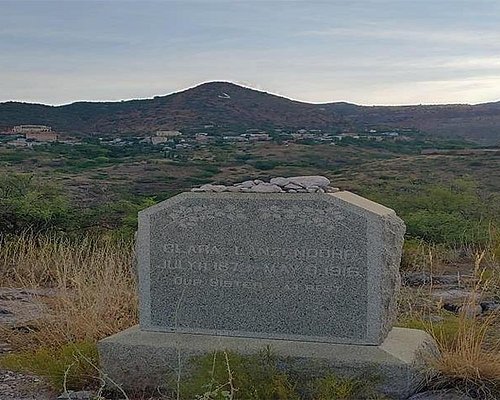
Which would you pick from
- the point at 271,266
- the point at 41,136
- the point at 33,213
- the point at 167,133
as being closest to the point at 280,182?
the point at 271,266

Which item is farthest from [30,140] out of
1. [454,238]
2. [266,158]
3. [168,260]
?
[168,260]

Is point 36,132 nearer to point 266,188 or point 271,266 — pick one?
point 266,188

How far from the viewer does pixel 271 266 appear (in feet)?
20.2

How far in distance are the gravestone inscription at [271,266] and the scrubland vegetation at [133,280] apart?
1.64ft

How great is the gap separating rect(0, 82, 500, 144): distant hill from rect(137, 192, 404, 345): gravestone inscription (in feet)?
152

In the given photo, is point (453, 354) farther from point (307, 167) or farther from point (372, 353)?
point (307, 167)

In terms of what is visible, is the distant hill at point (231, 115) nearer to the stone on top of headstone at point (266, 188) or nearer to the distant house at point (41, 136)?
the distant house at point (41, 136)

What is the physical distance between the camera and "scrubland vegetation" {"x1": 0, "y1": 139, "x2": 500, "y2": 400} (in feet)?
18.5

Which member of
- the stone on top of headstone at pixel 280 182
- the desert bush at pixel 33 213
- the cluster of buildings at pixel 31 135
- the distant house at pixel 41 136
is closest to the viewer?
the stone on top of headstone at pixel 280 182

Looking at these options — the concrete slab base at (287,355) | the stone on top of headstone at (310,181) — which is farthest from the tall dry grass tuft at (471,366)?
the stone on top of headstone at (310,181)

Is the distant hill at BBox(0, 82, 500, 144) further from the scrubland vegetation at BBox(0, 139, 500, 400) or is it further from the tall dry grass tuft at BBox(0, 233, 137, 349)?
the tall dry grass tuft at BBox(0, 233, 137, 349)

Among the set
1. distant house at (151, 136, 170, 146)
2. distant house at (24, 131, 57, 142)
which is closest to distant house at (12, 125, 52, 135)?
distant house at (24, 131, 57, 142)

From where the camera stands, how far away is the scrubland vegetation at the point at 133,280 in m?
5.65

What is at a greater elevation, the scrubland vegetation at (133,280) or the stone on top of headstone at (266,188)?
the stone on top of headstone at (266,188)
